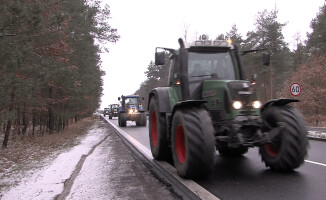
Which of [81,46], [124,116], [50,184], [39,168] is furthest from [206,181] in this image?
[124,116]

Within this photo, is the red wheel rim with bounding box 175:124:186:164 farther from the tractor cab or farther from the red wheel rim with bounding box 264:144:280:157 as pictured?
the red wheel rim with bounding box 264:144:280:157

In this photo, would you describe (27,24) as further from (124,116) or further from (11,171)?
(124,116)

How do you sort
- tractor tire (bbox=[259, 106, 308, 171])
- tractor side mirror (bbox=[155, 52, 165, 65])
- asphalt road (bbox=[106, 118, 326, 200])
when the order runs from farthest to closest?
tractor side mirror (bbox=[155, 52, 165, 65]) < tractor tire (bbox=[259, 106, 308, 171]) < asphalt road (bbox=[106, 118, 326, 200])

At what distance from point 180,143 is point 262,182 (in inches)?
61.8

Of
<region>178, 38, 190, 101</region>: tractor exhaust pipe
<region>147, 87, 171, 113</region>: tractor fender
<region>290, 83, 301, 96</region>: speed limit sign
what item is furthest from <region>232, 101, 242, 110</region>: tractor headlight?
<region>290, 83, 301, 96</region>: speed limit sign

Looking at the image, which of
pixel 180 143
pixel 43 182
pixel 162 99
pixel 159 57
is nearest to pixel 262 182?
pixel 180 143

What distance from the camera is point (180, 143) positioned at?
5.07 m

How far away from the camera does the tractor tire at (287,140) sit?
15.1 feet

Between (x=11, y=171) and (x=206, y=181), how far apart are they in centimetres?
452

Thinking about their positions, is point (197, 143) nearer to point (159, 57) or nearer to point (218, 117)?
point (218, 117)

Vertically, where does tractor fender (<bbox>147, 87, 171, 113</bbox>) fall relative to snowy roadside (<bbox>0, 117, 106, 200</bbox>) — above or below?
above

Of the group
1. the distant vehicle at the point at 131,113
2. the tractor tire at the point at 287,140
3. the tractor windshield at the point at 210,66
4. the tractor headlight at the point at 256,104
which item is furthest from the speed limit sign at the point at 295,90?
the distant vehicle at the point at 131,113

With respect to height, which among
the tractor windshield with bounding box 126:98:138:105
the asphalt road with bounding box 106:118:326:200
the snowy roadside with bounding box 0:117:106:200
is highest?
the tractor windshield with bounding box 126:98:138:105

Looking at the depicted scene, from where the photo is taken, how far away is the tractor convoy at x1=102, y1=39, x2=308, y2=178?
434cm
